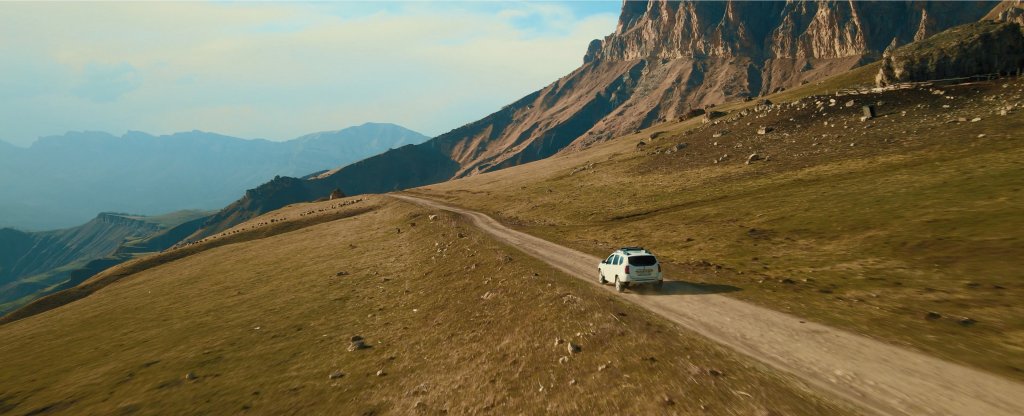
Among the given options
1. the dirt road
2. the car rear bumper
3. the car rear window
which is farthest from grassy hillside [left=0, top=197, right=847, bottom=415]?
the car rear window

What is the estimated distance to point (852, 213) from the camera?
34531 mm

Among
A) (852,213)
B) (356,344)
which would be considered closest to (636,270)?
(356,344)

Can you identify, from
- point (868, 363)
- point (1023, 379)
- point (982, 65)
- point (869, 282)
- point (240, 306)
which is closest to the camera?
point (1023, 379)

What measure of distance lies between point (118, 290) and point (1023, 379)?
68828mm

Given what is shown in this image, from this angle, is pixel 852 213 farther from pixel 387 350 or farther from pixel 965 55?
pixel 965 55

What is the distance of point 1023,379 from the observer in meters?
13.6

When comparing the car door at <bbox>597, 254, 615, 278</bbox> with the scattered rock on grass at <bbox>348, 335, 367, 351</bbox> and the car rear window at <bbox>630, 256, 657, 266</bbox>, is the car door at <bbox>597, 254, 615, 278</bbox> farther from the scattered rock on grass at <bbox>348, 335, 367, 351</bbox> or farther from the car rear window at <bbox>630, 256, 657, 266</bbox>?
the scattered rock on grass at <bbox>348, 335, 367, 351</bbox>

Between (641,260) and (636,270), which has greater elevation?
(641,260)

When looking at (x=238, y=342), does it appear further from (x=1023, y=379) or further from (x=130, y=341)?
(x=1023, y=379)

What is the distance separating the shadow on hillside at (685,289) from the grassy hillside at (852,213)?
0.96 m

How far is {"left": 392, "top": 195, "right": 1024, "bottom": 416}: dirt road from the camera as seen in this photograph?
41.6 ft

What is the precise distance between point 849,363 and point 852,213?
2412cm

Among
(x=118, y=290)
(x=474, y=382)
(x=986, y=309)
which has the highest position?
(x=118, y=290)

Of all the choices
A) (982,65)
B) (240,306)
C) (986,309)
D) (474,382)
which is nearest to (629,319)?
(474,382)
